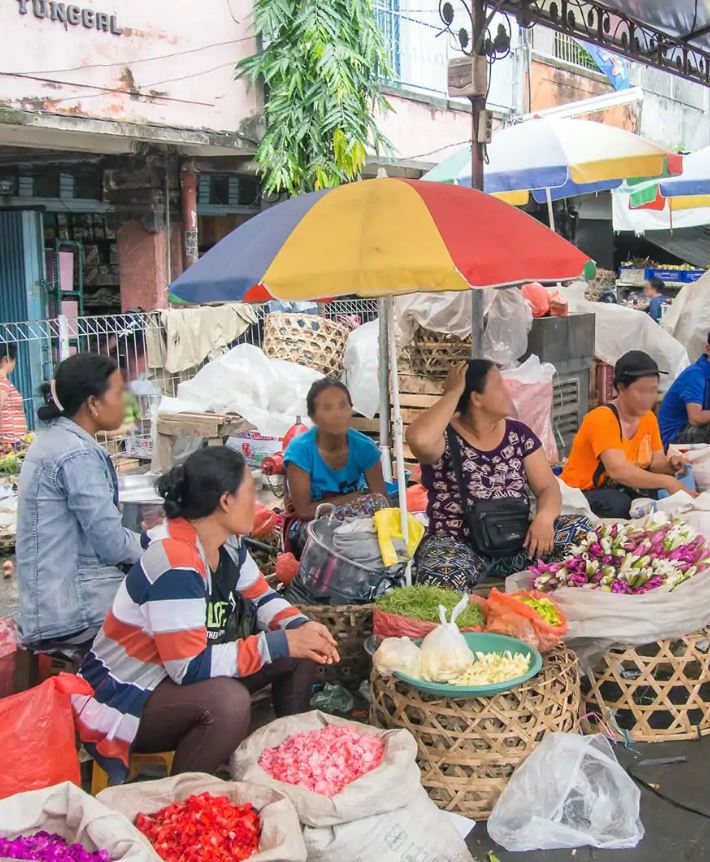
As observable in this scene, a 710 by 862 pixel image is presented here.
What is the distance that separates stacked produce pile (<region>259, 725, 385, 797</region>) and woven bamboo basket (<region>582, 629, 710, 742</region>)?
113 centimetres

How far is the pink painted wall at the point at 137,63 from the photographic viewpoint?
850cm

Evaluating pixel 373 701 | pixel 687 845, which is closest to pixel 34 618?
pixel 373 701

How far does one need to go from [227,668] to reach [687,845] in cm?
152

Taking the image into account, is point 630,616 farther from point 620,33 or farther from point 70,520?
point 620,33

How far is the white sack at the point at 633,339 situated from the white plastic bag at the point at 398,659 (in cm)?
595

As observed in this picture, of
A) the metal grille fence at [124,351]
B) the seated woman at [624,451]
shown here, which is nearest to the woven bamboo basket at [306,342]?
the metal grille fence at [124,351]

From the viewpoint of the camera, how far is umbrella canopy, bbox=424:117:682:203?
6.98 metres

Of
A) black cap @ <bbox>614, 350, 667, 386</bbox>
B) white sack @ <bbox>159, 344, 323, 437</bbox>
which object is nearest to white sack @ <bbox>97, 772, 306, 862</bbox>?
black cap @ <bbox>614, 350, 667, 386</bbox>

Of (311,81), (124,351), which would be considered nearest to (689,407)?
(124,351)

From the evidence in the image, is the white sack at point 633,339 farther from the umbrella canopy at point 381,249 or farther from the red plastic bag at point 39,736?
the red plastic bag at point 39,736

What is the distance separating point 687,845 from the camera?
294 cm

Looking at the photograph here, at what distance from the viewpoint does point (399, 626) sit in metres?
3.45

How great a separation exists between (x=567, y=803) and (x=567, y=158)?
204 inches

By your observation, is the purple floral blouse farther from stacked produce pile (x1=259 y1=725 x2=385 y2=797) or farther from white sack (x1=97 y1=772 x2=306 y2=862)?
white sack (x1=97 y1=772 x2=306 y2=862)
